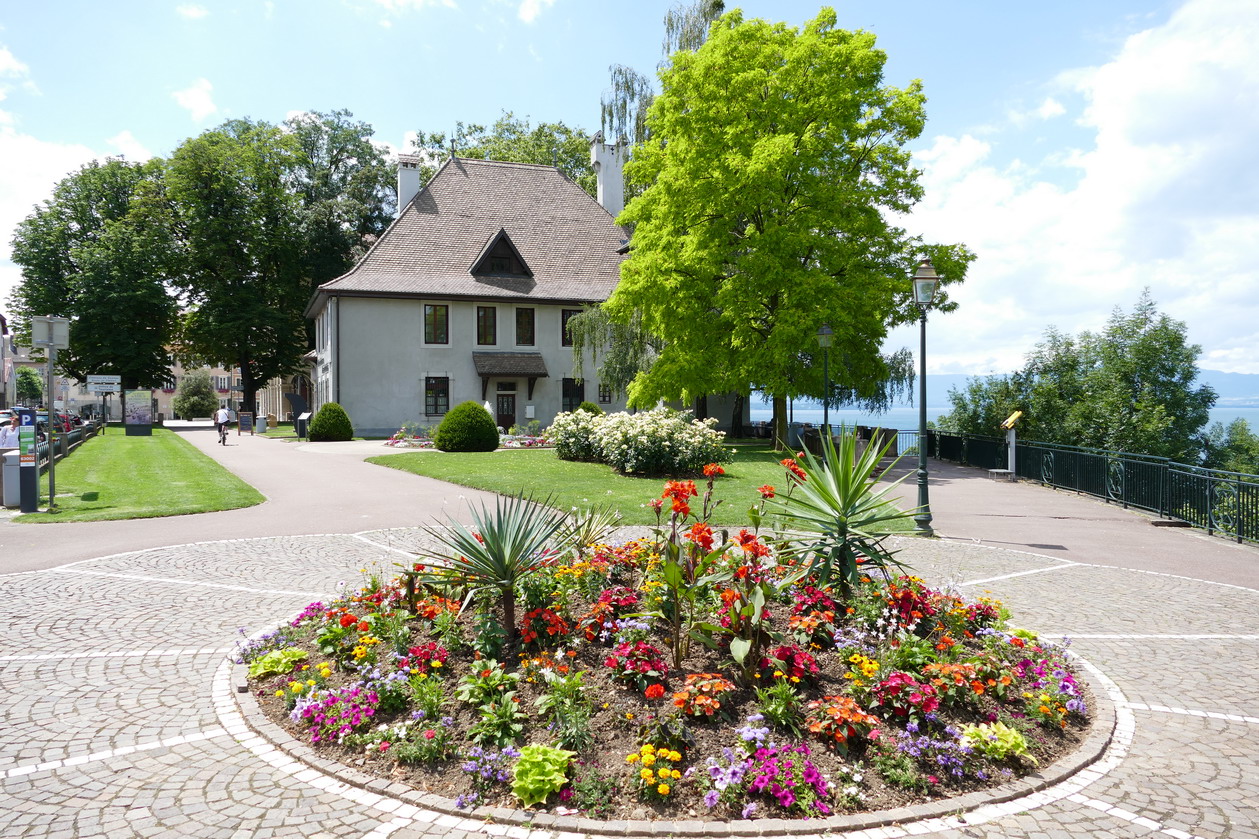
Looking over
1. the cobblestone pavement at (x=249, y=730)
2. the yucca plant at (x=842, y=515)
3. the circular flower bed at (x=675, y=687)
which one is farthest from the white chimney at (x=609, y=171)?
the circular flower bed at (x=675, y=687)

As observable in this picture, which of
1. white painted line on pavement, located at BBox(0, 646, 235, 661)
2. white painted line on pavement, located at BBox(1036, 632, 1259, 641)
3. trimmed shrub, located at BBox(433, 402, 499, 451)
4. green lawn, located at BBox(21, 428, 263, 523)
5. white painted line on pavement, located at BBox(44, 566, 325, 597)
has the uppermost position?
trimmed shrub, located at BBox(433, 402, 499, 451)

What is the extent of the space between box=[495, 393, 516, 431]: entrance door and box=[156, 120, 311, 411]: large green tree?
718 inches

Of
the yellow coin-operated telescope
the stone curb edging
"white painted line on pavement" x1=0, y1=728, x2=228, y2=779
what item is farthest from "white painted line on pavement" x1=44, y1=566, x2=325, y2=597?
the yellow coin-operated telescope

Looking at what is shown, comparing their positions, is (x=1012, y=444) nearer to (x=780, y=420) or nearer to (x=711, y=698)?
(x=780, y=420)

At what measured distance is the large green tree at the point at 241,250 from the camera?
47.4 m

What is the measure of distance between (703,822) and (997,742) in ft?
6.60

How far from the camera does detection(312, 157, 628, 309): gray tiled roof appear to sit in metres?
37.5

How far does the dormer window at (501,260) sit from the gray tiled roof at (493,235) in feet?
1.28

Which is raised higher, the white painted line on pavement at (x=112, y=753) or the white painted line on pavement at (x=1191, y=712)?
the white painted line on pavement at (x=1191, y=712)

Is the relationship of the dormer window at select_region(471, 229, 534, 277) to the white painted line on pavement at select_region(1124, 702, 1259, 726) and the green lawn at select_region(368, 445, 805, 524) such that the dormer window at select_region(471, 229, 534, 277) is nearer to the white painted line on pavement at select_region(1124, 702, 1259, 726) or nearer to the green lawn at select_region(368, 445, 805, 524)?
the green lawn at select_region(368, 445, 805, 524)

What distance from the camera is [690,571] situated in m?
6.19

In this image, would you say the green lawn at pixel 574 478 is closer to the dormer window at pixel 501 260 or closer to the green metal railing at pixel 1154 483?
the green metal railing at pixel 1154 483

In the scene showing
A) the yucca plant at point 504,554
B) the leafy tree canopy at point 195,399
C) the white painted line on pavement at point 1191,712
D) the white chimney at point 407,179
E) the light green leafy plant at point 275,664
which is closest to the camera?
the white painted line on pavement at point 1191,712

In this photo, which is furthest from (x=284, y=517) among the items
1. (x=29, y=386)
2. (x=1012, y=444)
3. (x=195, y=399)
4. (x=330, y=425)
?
(x=29, y=386)
